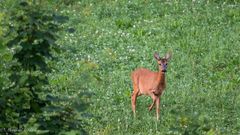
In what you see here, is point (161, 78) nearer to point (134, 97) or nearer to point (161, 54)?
point (134, 97)

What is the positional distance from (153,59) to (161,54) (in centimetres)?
22

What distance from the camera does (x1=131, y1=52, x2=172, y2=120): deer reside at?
41.8 ft

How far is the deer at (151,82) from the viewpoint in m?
12.8

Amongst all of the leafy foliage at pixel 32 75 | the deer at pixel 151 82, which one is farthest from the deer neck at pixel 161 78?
the leafy foliage at pixel 32 75

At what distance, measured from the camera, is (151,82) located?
1308cm

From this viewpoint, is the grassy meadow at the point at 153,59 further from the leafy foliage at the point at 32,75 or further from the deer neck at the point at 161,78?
the leafy foliage at the point at 32,75

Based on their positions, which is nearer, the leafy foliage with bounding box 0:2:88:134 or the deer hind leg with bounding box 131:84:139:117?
the leafy foliage with bounding box 0:2:88:134

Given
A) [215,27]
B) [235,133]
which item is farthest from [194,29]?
[235,133]

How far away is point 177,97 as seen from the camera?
528 inches

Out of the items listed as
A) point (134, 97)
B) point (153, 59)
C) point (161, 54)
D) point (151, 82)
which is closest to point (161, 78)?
point (151, 82)

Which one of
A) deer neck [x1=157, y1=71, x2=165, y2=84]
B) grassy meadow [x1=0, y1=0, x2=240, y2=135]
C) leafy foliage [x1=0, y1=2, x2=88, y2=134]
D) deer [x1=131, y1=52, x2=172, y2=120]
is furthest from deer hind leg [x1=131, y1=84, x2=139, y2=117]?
leafy foliage [x1=0, y1=2, x2=88, y2=134]

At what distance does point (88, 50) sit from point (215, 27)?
2.88 metres

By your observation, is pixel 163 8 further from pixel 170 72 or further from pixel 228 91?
pixel 228 91

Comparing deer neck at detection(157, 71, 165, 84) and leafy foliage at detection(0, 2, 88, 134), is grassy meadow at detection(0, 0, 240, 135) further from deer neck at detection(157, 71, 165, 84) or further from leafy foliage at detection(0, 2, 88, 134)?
leafy foliage at detection(0, 2, 88, 134)
